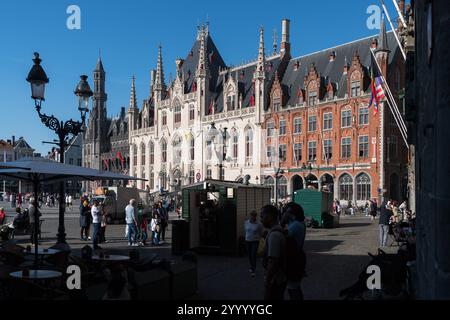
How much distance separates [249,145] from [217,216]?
3828cm

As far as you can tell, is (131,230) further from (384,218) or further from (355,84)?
(355,84)

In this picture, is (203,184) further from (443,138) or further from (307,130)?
(307,130)

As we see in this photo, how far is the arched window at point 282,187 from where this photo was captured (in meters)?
49.8

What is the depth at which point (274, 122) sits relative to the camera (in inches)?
2028

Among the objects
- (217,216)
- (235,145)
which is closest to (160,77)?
(235,145)

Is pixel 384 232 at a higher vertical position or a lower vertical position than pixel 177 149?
lower

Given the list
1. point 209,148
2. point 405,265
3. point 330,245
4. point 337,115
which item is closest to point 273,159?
point 337,115

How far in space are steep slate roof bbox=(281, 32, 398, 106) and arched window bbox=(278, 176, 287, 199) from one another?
7.53 meters

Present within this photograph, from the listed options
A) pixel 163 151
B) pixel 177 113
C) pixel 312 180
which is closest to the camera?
pixel 312 180

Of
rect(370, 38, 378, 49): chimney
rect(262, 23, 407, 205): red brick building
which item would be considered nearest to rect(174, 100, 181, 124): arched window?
rect(262, 23, 407, 205): red brick building

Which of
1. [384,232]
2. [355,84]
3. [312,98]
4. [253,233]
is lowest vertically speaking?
[384,232]

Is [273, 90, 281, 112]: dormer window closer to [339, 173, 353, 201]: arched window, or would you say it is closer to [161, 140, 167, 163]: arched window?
[339, 173, 353, 201]: arched window

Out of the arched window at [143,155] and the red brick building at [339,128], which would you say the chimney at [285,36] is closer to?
the red brick building at [339,128]

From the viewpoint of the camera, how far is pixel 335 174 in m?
45.4
